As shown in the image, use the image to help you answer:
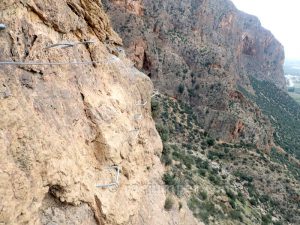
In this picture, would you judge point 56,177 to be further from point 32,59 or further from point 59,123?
point 32,59

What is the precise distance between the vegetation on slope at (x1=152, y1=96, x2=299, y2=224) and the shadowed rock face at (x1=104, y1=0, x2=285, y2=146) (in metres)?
3.44

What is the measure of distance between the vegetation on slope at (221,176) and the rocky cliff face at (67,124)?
22.2 feet

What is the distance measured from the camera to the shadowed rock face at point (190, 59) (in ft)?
183

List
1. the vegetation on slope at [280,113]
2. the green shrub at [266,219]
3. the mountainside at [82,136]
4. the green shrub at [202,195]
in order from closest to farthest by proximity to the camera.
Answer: the mountainside at [82,136] < the green shrub at [202,195] < the green shrub at [266,219] < the vegetation on slope at [280,113]

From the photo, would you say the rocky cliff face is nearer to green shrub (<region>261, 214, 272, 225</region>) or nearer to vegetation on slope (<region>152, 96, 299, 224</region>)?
vegetation on slope (<region>152, 96, 299, 224</region>)

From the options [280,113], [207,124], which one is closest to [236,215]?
[207,124]

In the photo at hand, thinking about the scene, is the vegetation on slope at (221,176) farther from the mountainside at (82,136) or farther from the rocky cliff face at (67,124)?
the rocky cliff face at (67,124)

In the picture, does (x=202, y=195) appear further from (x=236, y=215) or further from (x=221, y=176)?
(x=221, y=176)

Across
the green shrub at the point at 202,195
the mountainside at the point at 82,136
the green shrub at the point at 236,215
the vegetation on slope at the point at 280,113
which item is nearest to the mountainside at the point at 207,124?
the green shrub at the point at 236,215

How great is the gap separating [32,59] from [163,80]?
50332 mm

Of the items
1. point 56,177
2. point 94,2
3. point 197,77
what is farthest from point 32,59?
point 197,77

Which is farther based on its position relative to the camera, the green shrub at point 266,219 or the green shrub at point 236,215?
the green shrub at point 266,219

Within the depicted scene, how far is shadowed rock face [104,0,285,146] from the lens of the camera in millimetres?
55844

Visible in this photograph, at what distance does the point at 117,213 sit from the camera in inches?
471
